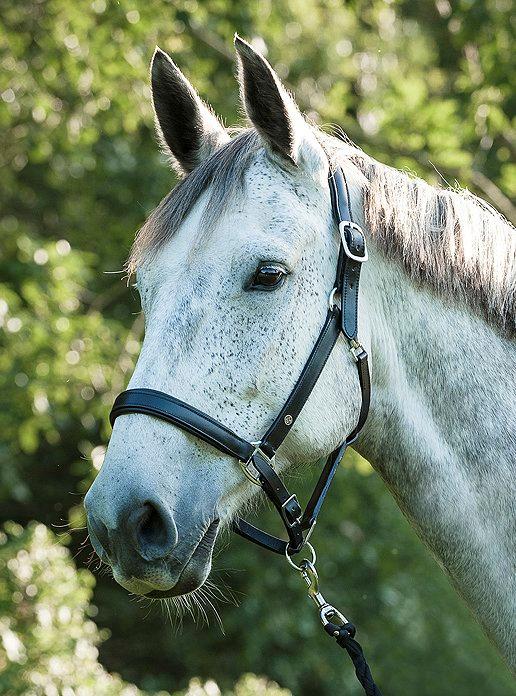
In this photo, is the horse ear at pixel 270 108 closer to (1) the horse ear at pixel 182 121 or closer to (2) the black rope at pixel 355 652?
(1) the horse ear at pixel 182 121

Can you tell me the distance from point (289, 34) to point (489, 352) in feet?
32.0

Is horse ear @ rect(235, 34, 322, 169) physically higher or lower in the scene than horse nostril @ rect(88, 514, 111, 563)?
higher

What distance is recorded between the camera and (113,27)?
6711 mm

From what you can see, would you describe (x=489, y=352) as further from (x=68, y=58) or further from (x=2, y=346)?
(x=68, y=58)

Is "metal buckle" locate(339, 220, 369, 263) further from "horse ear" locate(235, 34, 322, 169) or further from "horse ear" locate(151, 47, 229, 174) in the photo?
"horse ear" locate(151, 47, 229, 174)

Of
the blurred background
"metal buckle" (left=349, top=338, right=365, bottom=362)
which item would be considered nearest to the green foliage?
the blurred background

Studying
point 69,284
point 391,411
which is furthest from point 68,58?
point 391,411

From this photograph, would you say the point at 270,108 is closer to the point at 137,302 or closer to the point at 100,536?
the point at 100,536

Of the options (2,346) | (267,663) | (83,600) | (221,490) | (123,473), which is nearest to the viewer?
(123,473)

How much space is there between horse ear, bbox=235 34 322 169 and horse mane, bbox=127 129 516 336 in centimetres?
10

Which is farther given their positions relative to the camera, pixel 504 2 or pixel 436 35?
pixel 436 35

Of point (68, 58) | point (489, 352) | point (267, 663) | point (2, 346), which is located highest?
point (489, 352)

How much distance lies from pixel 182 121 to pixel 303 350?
2.98ft

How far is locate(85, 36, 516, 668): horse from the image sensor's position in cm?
→ 224
